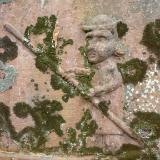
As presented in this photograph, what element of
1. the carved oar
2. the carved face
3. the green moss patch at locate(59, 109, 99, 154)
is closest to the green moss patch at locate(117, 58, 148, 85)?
the carved face

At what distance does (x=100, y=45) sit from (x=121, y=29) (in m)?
0.30

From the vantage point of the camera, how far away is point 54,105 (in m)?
7.48

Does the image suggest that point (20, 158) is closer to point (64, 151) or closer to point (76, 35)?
point (64, 151)

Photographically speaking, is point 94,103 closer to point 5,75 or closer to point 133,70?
point 133,70

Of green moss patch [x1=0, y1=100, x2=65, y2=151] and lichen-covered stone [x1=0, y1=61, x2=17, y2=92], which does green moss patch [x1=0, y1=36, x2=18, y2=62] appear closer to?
lichen-covered stone [x1=0, y1=61, x2=17, y2=92]

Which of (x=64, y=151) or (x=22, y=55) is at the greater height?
(x=22, y=55)

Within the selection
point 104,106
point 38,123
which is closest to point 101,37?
point 104,106

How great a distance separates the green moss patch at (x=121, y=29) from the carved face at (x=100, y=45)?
0.10 meters

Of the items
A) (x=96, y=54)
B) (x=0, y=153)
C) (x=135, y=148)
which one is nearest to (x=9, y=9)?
(x=96, y=54)

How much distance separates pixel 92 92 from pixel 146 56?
713 millimetres

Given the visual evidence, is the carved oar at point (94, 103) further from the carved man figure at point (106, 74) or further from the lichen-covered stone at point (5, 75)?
the lichen-covered stone at point (5, 75)

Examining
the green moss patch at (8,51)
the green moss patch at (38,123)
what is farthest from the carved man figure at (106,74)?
the green moss patch at (8,51)

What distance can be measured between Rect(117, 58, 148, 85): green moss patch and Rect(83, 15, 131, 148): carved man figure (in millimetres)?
64

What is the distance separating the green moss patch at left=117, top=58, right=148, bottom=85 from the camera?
24.4 feet
